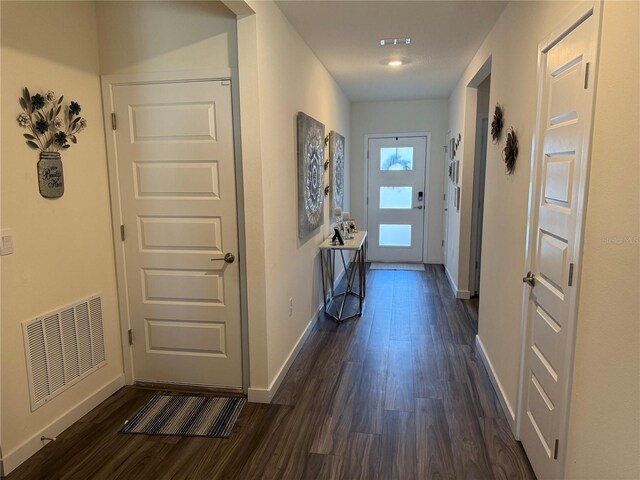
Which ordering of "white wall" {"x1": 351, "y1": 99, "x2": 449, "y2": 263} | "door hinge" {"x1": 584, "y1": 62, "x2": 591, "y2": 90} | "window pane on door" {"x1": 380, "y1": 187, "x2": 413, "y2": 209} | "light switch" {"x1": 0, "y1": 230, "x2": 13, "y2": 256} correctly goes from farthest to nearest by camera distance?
"window pane on door" {"x1": 380, "y1": 187, "x2": 413, "y2": 209}, "white wall" {"x1": 351, "y1": 99, "x2": 449, "y2": 263}, "light switch" {"x1": 0, "y1": 230, "x2": 13, "y2": 256}, "door hinge" {"x1": 584, "y1": 62, "x2": 591, "y2": 90}

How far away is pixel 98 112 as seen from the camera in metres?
2.60

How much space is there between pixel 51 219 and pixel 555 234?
2.49 meters

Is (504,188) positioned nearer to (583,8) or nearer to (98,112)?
(583,8)

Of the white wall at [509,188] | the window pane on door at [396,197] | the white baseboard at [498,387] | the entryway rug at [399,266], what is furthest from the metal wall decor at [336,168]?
the white baseboard at [498,387]

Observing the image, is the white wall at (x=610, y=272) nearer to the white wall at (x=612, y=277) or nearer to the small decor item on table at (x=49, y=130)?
the white wall at (x=612, y=277)

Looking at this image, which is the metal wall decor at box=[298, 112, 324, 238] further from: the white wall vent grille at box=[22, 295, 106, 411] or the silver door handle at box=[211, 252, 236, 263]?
the white wall vent grille at box=[22, 295, 106, 411]

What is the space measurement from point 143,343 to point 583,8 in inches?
117

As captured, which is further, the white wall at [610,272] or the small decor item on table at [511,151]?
the small decor item on table at [511,151]

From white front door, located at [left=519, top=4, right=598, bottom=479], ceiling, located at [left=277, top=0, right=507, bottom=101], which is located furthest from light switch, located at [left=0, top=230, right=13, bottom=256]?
white front door, located at [left=519, top=4, right=598, bottom=479]

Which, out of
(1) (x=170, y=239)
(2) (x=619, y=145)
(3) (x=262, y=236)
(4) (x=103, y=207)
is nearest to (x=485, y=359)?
(3) (x=262, y=236)

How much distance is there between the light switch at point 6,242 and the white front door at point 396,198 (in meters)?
5.19

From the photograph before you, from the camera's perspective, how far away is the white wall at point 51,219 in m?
1.99

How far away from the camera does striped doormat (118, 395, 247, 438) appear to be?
236 centimetres

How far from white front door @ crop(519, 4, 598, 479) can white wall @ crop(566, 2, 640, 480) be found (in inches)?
2.6
